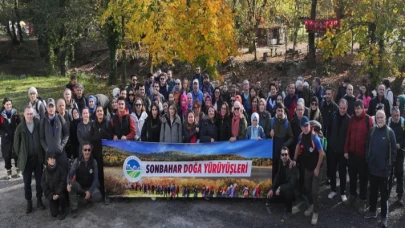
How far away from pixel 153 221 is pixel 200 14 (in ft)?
29.1

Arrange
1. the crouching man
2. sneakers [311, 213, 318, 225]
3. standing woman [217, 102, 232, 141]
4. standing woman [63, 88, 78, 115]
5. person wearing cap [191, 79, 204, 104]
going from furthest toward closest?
person wearing cap [191, 79, 204, 104] → standing woman [63, 88, 78, 115] → standing woman [217, 102, 232, 141] → the crouching man → sneakers [311, 213, 318, 225]

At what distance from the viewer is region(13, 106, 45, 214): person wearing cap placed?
8.39 metres

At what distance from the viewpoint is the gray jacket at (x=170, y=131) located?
9.06 metres

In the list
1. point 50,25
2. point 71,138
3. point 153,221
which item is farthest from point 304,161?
point 50,25

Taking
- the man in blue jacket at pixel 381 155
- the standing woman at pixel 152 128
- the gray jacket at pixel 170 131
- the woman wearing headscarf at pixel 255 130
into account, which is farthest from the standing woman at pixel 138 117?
the man in blue jacket at pixel 381 155

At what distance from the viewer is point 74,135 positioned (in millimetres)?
9422

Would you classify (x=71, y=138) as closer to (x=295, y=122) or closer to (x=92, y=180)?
(x=92, y=180)

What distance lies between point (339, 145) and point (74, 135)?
613 cm

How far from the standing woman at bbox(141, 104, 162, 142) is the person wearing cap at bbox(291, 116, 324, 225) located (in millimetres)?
3177

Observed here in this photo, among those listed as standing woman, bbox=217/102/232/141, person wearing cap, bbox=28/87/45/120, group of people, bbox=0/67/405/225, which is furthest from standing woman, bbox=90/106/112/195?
standing woman, bbox=217/102/232/141

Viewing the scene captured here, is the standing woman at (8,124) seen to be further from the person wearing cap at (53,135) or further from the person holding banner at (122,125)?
the person holding banner at (122,125)

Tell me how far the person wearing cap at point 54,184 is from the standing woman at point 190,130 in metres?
2.77

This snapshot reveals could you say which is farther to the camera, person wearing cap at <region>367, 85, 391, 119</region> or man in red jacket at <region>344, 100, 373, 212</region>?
person wearing cap at <region>367, 85, 391, 119</region>

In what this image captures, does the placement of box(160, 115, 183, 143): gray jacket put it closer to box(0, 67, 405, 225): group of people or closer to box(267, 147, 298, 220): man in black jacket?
box(0, 67, 405, 225): group of people
